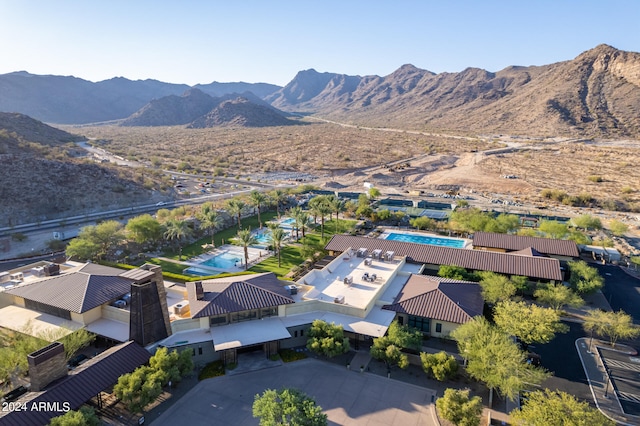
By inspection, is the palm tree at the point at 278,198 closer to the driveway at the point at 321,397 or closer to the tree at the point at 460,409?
the driveway at the point at 321,397

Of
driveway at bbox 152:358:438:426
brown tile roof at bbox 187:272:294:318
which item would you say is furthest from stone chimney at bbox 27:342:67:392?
brown tile roof at bbox 187:272:294:318

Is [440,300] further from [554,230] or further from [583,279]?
[554,230]

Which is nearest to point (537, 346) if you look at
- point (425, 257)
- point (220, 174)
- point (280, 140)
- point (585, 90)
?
point (425, 257)

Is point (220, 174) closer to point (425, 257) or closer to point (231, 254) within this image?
point (231, 254)

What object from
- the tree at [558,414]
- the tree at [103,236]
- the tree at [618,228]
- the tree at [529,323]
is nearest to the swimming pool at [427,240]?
the tree at [529,323]

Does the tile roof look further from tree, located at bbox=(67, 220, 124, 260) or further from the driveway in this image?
tree, located at bbox=(67, 220, 124, 260)

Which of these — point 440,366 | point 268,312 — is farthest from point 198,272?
point 440,366
